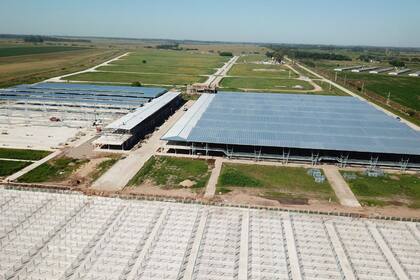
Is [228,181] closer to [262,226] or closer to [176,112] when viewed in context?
[262,226]

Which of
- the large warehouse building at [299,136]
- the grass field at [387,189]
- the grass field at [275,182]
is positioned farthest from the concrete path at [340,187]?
the large warehouse building at [299,136]

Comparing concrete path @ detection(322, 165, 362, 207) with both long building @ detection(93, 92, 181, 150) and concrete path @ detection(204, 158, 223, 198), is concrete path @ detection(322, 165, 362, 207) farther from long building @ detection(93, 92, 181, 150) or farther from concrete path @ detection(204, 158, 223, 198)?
long building @ detection(93, 92, 181, 150)

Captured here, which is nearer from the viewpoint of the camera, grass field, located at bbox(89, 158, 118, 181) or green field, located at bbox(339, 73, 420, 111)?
grass field, located at bbox(89, 158, 118, 181)

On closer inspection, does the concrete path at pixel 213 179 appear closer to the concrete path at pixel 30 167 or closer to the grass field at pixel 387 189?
the grass field at pixel 387 189

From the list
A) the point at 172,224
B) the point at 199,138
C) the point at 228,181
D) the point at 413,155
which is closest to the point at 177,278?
the point at 172,224

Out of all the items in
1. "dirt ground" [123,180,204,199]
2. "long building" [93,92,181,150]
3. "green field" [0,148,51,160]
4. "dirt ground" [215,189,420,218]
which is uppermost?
"long building" [93,92,181,150]

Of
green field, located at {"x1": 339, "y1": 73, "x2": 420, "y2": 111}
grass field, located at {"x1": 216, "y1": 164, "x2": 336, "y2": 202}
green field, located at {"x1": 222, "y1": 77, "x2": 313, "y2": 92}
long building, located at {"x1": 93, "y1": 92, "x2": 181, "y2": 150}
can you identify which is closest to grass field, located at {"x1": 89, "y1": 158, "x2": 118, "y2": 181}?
long building, located at {"x1": 93, "y1": 92, "x2": 181, "y2": 150}

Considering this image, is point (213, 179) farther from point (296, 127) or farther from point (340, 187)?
point (296, 127)
